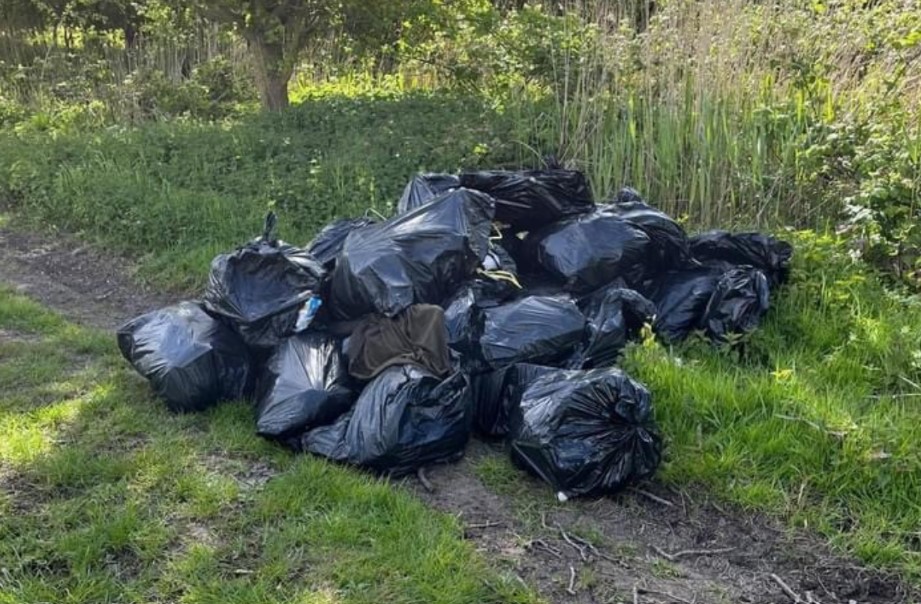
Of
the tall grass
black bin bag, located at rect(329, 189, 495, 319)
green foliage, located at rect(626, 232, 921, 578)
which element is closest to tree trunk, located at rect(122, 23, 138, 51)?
the tall grass

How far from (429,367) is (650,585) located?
1.08 meters

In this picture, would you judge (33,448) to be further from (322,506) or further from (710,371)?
(710,371)

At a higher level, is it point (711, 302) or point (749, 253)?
point (749, 253)

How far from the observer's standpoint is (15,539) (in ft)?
8.80

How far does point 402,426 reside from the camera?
3.05 m

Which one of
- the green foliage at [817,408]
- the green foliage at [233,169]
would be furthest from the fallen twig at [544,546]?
the green foliage at [233,169]

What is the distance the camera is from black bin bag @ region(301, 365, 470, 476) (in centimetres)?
305

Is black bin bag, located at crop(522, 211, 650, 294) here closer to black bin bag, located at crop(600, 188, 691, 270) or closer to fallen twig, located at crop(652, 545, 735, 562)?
black bin bag, located at crop(600, 188, 691, 270)

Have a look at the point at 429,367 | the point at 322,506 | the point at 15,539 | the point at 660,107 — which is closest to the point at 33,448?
the point at 15,539

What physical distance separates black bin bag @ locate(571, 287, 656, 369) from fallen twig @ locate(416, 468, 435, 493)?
2.46ft

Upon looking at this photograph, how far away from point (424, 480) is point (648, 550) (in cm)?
77

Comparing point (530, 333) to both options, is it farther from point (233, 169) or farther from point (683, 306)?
point (233, 169)

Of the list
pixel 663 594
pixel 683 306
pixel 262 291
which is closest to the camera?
pixel 663 594

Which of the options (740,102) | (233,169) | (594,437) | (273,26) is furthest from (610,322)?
(273,26)
